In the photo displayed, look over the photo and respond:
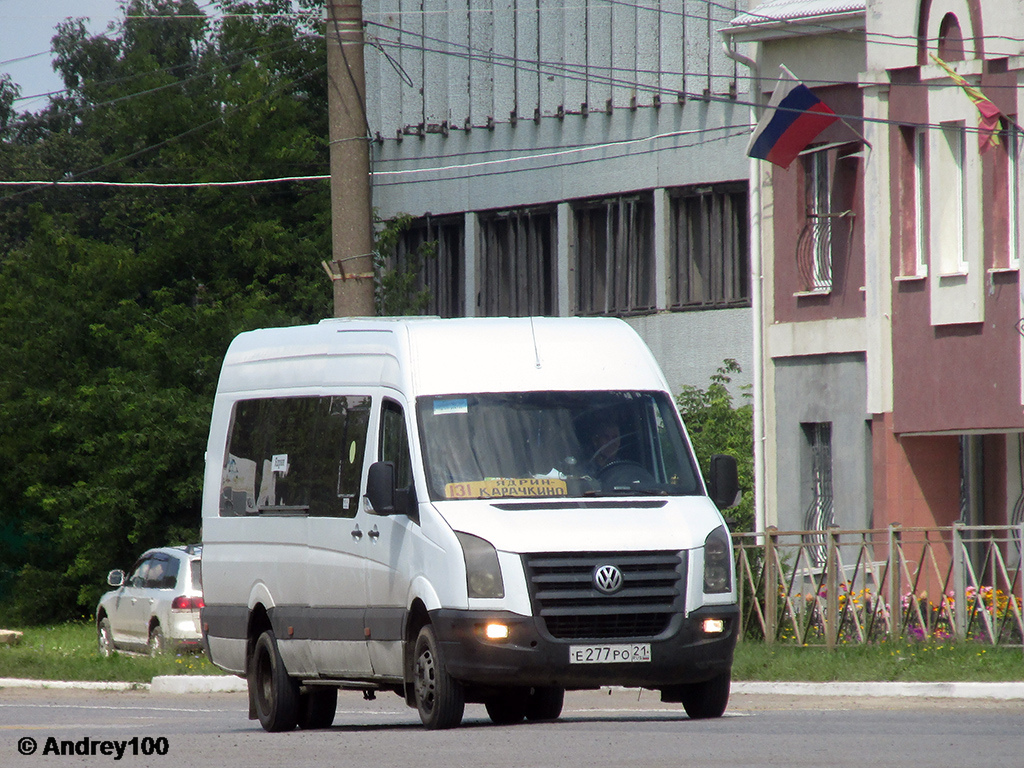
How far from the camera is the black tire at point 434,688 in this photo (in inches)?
518

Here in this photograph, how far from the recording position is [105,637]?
28.1 m

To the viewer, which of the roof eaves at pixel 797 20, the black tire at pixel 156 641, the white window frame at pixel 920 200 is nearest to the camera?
the white window frame at pixel 920 200

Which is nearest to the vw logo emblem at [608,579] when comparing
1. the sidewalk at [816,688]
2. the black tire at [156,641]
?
the sidewalk at [816,688]

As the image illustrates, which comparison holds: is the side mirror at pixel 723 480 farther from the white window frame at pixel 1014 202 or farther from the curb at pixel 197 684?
the white window frame at pixel 1014 202

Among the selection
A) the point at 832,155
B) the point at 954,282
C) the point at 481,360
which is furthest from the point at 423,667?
the point at 832,155

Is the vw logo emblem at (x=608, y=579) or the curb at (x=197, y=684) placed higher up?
the vw logo emblem at (x=608, y=579)

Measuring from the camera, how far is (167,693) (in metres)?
21.5

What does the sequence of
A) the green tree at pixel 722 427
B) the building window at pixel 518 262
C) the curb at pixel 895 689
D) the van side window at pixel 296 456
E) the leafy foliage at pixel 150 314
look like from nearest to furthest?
the van side window at pixel 296 456 → the curb at pixel 895 689 → the green tree at pixel 722 427 → the leafy foliage at pixel 150 314 → the building window at pixel 518 262

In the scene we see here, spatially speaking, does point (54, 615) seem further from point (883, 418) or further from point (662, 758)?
point (662, 758)

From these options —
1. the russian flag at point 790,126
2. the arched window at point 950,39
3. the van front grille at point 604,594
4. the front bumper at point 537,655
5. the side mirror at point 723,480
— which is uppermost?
the arched window at point 950,39

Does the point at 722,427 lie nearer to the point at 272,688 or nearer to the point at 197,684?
the point at 197,684

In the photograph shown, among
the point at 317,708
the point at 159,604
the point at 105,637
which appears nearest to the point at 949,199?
the point at 159,604

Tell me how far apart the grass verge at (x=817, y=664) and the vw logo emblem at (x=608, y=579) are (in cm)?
518

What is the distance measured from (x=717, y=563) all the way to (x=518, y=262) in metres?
25.8
